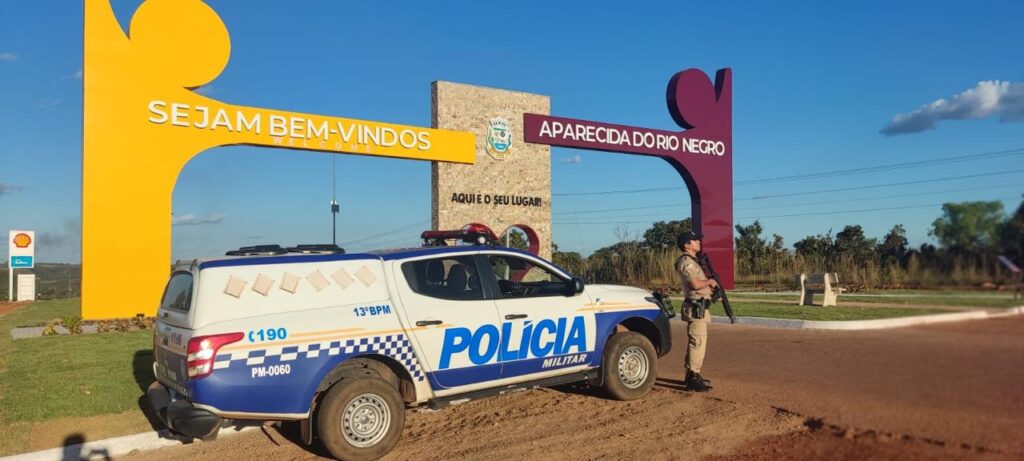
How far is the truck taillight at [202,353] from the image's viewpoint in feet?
16.1

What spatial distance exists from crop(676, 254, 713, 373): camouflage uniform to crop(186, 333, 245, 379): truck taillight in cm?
448

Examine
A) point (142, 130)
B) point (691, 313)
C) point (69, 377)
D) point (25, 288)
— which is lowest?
point (69, 377)

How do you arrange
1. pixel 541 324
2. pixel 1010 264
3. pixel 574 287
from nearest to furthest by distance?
pixel 1010 264 < pixel 541 324 < pixel 574 287

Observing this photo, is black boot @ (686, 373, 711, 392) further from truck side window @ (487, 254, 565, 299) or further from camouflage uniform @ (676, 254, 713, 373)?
truck side window @ (487, 254, 565, 299)

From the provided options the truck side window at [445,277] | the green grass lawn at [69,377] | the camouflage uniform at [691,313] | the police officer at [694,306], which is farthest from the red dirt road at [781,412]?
the green grass lawn at [69,377]

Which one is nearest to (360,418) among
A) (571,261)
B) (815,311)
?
(815,311)

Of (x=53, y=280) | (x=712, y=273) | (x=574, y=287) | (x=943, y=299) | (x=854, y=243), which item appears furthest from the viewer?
(x=53, y=280)

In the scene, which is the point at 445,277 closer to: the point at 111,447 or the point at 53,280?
the point at 111,447

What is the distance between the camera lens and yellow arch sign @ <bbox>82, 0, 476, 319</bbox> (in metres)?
15.5

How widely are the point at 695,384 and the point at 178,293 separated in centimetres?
504

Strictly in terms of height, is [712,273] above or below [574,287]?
above

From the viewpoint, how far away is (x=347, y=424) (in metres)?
5.46

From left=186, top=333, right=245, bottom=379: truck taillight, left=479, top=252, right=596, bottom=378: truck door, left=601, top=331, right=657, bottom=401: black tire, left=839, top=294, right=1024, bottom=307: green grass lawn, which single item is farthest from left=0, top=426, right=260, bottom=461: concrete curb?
left=839, top=294, right=1024, bottom=307: green grass lawn

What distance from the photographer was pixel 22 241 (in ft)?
98.5
